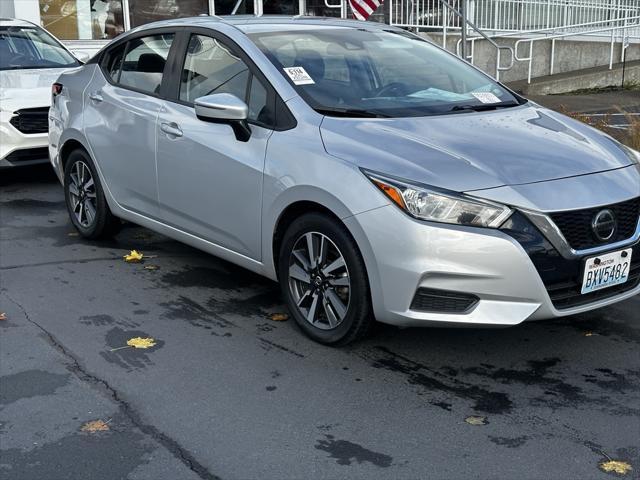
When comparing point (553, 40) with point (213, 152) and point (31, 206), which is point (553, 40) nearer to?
point (31, 206)

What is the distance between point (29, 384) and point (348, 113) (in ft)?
7.04

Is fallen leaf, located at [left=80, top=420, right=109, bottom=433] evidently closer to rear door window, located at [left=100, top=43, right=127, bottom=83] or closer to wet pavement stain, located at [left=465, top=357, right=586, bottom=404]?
wet pavement stain, located at [left=465, top=357, right=586, bottom=404]

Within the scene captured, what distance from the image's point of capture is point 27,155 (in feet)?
28.9

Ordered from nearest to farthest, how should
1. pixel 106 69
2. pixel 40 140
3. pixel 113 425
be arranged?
1. pixel 113 425
2. pixel 106 69
3. pixel 40 140

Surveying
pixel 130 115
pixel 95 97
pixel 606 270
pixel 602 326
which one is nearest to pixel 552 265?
pixel 606 270

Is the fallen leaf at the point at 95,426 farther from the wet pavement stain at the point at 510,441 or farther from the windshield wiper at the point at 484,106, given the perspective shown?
the windshield wiper at the point at 484,106

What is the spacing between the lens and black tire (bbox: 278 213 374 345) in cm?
433

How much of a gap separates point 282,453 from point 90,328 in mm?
1866

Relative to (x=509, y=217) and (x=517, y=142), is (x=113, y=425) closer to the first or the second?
(x=509, y=217)

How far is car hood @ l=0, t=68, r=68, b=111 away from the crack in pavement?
424 centimetres

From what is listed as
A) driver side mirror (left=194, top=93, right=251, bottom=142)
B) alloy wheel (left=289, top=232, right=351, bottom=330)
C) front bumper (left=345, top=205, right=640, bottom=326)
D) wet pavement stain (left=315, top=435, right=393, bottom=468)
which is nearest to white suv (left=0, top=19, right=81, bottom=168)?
driver side mirror (left=194, top=93, right=251, bottom=142)

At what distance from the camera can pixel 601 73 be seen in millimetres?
18062

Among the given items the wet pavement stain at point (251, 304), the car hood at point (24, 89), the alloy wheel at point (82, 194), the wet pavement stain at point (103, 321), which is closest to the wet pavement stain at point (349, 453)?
the wet pavement stain at point (251, 304)

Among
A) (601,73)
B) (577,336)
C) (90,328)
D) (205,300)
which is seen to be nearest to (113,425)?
(90,328)
